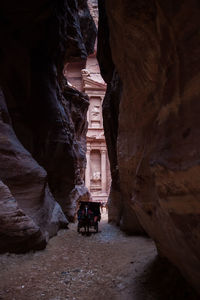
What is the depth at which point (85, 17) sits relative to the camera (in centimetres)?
1387

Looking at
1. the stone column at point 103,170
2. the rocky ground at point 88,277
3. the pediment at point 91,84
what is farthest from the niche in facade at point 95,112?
the rocky ground at point 88,277

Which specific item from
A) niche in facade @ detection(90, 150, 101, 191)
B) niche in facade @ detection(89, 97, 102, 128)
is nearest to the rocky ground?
niche in facade @ detection(90, 150, 101, 191)

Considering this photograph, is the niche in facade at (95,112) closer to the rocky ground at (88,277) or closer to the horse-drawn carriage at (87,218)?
the horse-drawn carriage at (87,218)

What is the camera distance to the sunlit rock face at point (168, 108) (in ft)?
5.52

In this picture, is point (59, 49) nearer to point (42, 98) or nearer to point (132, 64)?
point (42, 98)

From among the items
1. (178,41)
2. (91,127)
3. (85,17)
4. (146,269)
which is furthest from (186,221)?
(91,127)

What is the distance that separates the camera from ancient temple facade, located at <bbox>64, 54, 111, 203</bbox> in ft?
92.8

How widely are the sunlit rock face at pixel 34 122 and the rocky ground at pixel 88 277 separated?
0.81m

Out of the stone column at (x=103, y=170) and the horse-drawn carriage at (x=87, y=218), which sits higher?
the stone column at (x=103, y=170)

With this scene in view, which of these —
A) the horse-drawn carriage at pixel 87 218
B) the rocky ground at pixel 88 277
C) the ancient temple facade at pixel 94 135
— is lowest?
the rocky ground at pixel 88 277

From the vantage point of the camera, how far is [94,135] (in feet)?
96.4

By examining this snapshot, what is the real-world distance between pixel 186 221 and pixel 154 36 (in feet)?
5.68

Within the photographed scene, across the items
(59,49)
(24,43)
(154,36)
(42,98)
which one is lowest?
(154,36)

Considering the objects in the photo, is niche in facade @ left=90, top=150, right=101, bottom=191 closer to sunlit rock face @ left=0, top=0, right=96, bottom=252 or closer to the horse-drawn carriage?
sunlit rock face @ left=0, top=0, right=96, bottom=252
